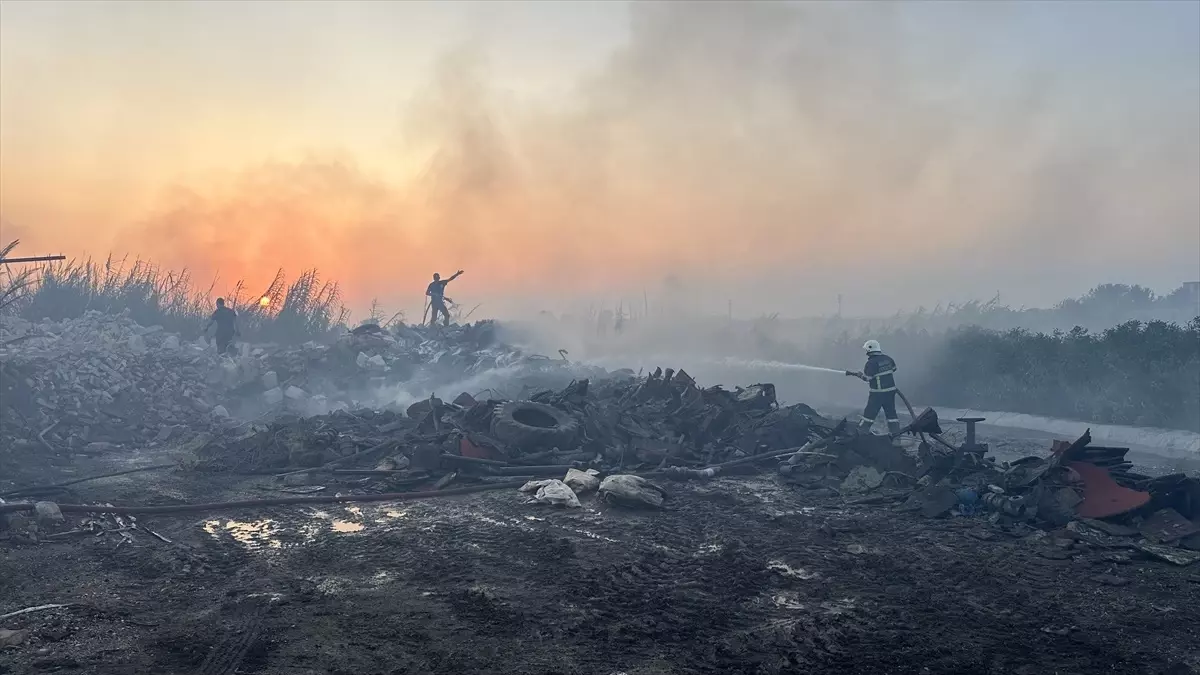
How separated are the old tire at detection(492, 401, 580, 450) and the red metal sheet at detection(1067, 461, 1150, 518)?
6.90 meters

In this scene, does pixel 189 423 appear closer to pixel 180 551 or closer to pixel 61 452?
pixel 61 452

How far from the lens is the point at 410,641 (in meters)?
4.80

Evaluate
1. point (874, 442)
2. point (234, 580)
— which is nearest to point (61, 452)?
point (234, 580)

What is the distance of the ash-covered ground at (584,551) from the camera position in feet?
15.4

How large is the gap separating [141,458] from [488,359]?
1010 centimetres

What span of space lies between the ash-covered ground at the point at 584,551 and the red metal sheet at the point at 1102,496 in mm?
49

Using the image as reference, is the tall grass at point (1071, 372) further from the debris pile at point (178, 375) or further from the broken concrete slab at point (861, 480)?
the debris pile at point (178, 375)

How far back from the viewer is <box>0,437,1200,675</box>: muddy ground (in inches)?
179

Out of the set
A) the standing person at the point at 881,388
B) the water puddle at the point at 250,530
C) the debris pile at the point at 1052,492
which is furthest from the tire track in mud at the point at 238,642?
the standing person at the point at 881,388

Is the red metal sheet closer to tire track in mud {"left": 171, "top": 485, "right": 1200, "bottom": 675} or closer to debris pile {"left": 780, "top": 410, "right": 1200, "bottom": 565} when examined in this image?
debris pile {"left": 780, "top": 410, "right": 1200, "bottom": 565}

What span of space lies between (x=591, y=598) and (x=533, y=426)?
6312 millimetres

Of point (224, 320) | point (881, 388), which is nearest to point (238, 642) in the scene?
point (881, 388)

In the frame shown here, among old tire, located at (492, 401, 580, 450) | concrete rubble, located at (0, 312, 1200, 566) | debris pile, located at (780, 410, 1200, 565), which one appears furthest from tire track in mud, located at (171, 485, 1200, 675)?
old tire, located at (492, 401, 580, 450)

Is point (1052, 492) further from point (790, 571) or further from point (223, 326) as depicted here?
point (223, 326)
